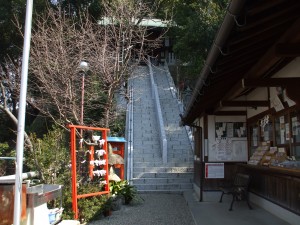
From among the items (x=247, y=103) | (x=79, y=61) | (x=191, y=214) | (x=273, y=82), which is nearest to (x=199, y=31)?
(x=79, y=61)

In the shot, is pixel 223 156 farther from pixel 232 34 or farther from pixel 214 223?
pixel 232 34

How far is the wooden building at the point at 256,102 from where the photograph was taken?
14.5 feet

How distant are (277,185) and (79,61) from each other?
8.25 metres

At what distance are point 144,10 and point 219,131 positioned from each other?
27.2 feet

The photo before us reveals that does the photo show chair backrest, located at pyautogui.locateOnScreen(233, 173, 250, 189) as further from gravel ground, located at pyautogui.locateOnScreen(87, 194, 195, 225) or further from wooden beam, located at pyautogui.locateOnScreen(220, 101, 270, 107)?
wooden beam, located at pyautogui.locateOnScreen(220, 101, 270, 107)

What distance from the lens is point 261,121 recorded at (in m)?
9.93

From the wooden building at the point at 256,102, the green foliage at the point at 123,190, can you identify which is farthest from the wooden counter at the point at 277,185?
the green foliage at the point at 123,190

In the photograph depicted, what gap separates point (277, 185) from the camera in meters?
8.29

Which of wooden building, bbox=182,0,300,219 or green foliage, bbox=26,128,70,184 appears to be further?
green foliage, bbox=26,128,70,184

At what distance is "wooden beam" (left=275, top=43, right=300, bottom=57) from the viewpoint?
5191 mm

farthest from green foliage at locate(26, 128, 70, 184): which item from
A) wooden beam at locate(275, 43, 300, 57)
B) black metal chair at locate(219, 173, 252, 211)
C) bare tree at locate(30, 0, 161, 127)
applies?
wooden beam at locate(275, 43, 300, 57)

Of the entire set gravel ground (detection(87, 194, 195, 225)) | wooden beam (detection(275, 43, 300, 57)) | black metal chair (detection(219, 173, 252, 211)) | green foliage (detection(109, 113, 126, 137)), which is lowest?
gravel ground (detection(87, 194, 195, 225))

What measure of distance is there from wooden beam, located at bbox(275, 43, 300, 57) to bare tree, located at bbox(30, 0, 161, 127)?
7.67 meters

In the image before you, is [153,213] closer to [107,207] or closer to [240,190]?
[107,207]
